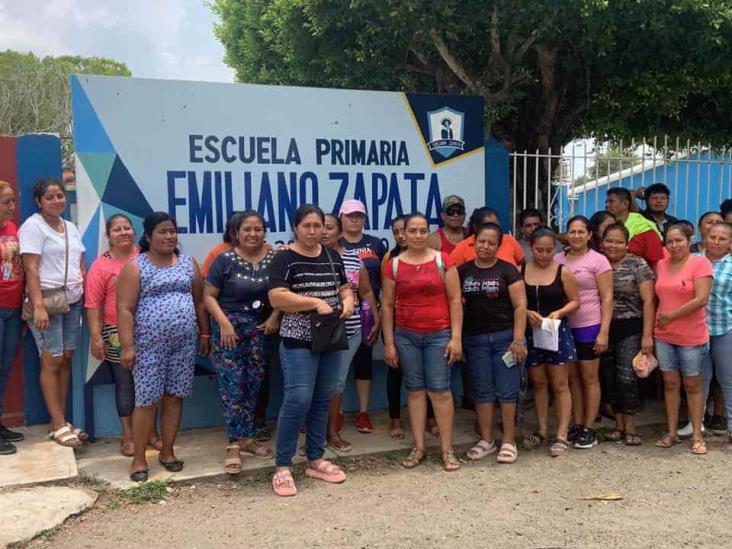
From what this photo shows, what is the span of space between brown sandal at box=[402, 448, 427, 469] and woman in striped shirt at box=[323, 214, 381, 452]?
17.6 inches

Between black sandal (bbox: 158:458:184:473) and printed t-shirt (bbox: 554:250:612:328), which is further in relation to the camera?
printed t-shirt (bbox: 554:250:612:328)

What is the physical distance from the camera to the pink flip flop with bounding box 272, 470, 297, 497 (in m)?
4.11

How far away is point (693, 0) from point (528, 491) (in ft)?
13.8

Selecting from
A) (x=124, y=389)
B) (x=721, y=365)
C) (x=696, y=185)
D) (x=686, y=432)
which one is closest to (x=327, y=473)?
(x=124, y=389)

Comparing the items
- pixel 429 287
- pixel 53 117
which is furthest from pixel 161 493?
pixel 53 117

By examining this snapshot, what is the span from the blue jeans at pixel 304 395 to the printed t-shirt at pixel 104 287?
1.25m

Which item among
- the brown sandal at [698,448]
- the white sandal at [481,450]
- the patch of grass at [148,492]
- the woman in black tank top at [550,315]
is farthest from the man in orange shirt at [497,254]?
the patch of grass at [148,492]

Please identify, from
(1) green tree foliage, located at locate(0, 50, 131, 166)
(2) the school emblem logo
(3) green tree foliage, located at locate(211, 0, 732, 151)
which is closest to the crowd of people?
(2) the school emblem logo

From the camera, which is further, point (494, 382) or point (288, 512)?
point (494, 382)

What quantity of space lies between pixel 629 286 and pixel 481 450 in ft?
5.22

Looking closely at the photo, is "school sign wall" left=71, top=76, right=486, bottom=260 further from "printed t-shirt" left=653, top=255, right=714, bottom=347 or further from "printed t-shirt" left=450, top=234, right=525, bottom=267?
"printed t-shirt" left=653, top=255, right=714, bottom=347

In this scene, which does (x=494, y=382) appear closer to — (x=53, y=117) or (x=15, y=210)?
(x=15, y=210)

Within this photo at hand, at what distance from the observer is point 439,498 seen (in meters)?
4.09

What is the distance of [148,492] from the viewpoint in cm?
409
